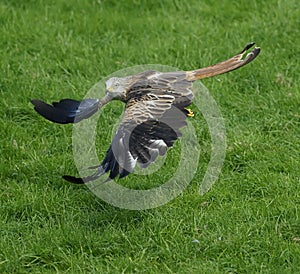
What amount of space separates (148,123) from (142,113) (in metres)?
0.11

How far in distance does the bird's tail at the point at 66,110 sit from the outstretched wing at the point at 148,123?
1.05ft

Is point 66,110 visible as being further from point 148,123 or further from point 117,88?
point 148,123

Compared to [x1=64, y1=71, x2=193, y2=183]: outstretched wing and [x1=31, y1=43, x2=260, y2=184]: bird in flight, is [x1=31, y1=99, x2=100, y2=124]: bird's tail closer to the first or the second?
[x1=31, y1=43, x2=260, y2=184]: bird in flight

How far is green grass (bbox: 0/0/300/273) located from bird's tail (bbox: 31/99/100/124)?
1.83 feet

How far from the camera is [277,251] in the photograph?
5227mm

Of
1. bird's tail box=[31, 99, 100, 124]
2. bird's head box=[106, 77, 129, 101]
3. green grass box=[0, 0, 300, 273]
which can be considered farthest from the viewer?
bird's head box=[106, 77, 129, 101]

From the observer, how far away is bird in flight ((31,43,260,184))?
5.34 meters

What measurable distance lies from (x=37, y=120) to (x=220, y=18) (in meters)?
2.41

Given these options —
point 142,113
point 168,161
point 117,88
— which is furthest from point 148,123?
point 168,161

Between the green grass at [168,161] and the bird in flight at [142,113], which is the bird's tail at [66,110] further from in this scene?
the green grass at [168,161]

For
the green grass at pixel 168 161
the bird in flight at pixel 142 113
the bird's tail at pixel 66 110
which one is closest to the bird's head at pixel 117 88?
the bird in flight at pixel 142 113

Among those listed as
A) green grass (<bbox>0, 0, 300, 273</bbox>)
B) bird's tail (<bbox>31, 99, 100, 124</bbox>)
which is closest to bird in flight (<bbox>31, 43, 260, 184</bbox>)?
bird's tail (<bbox>31, 99, 100, 124</bbox>)

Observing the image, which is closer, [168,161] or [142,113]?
[142,113]

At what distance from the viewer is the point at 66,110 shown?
587 cm
